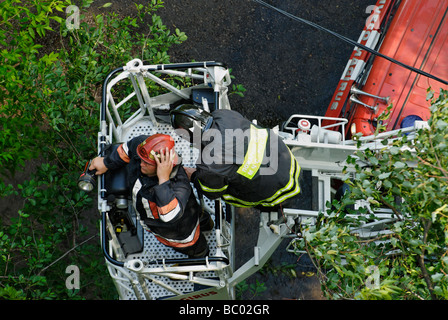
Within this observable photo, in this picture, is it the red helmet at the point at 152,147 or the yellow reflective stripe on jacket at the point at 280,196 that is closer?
the red helmet at the point at 152,147

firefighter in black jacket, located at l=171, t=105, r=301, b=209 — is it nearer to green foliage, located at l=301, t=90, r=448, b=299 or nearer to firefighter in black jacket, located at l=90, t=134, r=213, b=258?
firefighter in black jacket, located at l=90, t=134, r=213, b=258

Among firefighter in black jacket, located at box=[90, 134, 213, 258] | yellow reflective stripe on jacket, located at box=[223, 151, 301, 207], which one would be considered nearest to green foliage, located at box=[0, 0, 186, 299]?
firefighter in black jacket, located at box=[90, 134, 213, 258]

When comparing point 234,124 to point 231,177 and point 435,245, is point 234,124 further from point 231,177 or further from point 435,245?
point 435,245

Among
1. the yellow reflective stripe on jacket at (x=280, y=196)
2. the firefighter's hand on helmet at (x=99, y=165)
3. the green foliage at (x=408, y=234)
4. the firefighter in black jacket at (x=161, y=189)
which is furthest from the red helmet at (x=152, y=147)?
the green foliage at (x=408, y=234)

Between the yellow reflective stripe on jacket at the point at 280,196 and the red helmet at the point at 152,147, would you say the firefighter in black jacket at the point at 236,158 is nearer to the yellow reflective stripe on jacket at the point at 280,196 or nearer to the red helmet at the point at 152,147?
the yellow reflective stripe on jacket at the point at 280,196

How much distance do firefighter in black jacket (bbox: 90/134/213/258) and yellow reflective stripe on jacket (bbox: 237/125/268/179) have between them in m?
0.58

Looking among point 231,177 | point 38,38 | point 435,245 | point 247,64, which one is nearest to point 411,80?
point 247,64

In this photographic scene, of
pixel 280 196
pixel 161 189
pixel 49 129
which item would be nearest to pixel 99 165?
pixel 161 189

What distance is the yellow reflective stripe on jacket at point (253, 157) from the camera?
13.4 feet

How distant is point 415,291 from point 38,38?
673 centimetres

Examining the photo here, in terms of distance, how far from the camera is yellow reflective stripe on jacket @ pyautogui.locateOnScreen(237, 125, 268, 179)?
4098mm

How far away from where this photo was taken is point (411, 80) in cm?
596

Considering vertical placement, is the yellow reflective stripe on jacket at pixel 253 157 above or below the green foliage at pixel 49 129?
above

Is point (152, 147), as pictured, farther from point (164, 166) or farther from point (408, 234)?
point (408, 234)
